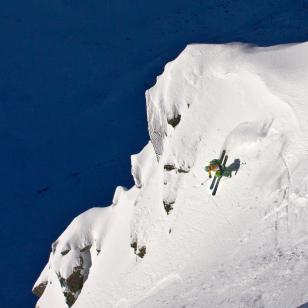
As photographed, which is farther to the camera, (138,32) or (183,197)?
(138,32)

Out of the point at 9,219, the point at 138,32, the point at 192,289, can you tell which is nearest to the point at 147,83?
the point at 138,32

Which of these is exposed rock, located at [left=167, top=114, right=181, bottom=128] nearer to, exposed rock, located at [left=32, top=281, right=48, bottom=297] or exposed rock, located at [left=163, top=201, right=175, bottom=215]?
exposed rock, located at [left=163, top=201, right=175, bottom=215]

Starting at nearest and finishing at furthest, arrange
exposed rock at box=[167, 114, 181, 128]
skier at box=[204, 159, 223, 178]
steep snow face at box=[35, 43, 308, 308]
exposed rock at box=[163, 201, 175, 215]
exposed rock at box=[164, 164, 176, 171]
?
steep snow face at box=[35, 43, 308, 308] < skier at box=[204, 159, 223, 178] < exposed rock at box=[163, 201, 175, 215] < exposed rock at box=[164, 164, 176, 171] < exposed rock at box=[167, 114, 181, 128]

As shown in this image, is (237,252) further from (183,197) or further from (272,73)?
(272,73)

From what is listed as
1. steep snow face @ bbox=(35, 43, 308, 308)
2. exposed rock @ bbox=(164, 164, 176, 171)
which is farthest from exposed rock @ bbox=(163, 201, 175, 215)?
exposed rock @ bbox=(164, 164, 176, 171)

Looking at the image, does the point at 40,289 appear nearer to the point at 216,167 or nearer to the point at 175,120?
the point at 175,120

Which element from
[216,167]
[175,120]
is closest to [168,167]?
[175,120]
